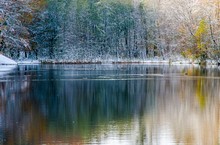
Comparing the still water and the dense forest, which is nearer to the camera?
the still water

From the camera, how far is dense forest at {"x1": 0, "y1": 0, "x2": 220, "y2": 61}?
61.7 metres

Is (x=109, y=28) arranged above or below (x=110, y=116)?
above

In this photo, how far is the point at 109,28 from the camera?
7138 centimetres

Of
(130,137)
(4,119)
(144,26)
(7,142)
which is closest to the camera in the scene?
(7,142)

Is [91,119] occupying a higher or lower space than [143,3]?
lower

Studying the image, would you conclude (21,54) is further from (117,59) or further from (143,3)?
(143,3)

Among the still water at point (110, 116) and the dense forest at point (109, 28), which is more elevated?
the dense forest at point (109, 28)

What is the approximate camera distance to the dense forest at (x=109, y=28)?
61.7 meters

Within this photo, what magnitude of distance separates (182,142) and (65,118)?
472 cm

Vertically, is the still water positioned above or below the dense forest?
below

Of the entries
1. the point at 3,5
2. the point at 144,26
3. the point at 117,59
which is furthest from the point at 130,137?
the point at 144,26

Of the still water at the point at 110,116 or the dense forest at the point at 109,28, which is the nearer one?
the still water at the point at 110,116

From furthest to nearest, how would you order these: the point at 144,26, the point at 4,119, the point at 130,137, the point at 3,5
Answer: the point at 144,26 < the point at 3,5 < the point at 4,119 < the point at 130,137

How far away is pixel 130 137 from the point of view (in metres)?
12.0
